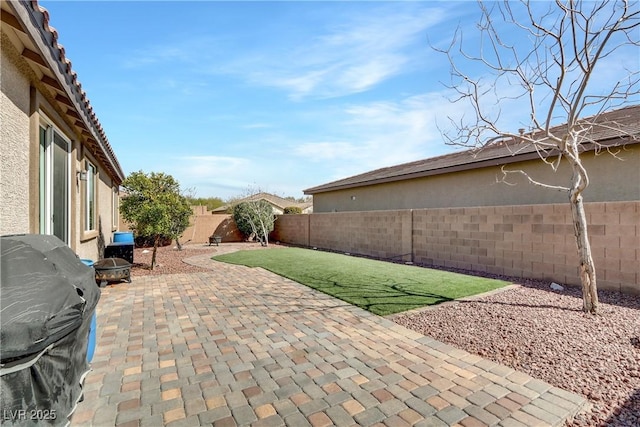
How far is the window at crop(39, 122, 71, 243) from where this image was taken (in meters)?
5.18

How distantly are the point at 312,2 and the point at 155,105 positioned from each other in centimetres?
791

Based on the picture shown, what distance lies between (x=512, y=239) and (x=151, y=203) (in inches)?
416

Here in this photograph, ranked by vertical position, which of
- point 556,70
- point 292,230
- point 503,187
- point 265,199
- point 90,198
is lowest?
point 292,230

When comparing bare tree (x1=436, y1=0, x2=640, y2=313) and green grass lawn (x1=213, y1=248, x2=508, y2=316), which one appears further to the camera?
green grass lawn (x1=213, y1=248, x2=508, y2=316)

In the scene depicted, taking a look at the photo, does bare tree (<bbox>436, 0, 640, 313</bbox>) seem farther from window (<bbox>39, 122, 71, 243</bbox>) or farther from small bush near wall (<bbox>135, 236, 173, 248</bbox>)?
small bush near wall (<bbox>135, 236, 173, 248</bbox>)

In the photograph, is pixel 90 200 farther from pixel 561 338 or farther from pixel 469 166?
pixel 469 166

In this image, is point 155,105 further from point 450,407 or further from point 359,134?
point 450,407

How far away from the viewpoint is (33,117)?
4.27 meters

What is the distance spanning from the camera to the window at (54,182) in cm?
518

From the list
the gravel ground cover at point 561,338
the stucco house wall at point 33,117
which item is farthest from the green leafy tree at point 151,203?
the gravel ground cover at point 561,338

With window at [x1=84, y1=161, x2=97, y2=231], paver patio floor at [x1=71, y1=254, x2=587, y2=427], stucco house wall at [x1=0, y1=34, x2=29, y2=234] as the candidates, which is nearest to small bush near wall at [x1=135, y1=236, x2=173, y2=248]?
window at [x1=84, y1=161, x2=97, y2=231]

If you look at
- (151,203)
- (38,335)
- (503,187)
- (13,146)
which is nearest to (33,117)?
(13,146)

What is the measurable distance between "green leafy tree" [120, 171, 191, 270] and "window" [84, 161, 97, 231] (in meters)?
0.79

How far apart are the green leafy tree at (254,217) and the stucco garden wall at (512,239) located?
8.21m
